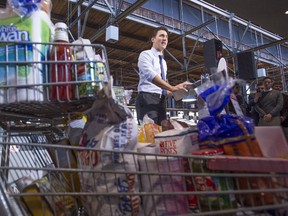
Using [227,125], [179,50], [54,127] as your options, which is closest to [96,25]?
[179,50]

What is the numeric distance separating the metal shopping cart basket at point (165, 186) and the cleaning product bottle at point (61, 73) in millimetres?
139

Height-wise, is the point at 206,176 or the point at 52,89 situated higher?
the point at 52,89

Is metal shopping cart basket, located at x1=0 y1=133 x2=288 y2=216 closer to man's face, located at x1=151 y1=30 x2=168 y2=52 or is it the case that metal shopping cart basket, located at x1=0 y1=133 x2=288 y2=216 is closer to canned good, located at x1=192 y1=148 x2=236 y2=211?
canned good, located at x1=192 y1=148 x2=236 y2=211

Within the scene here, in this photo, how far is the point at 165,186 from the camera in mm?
766

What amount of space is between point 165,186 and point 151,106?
1250mm

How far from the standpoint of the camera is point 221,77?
0.82 metres

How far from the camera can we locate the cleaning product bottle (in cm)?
74

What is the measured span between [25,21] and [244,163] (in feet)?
2.20

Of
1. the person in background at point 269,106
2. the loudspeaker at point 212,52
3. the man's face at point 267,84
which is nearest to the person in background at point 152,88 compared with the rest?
the loudspeaker at point 212,52

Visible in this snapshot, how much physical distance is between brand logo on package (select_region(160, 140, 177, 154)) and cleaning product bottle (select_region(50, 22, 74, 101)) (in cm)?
32

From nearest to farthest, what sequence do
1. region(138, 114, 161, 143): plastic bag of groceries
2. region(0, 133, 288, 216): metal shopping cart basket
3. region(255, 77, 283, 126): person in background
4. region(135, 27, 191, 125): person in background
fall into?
region(0, 133, 288, 216): metal shopping cart basket < region(138, 114, 161, 143): plastic bag of groceries < region(135, 27, 191, 125): person in background < region(255, 77, 283, 126): person in background

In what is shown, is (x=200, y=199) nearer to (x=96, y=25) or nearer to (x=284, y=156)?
(x=284, y=156)

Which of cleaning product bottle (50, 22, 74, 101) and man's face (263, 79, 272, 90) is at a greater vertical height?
man's face (263, 79, 272, 90)

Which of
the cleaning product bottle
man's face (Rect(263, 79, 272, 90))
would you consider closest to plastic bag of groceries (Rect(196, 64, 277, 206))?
the cleaning product bottle
